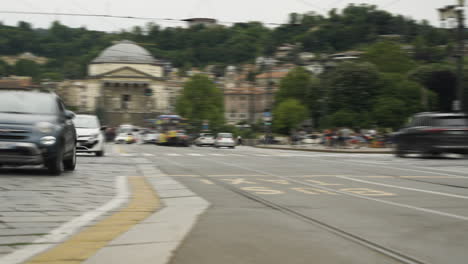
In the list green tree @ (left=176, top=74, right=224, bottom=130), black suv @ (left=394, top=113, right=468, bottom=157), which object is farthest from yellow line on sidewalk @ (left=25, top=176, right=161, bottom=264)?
green tree @ (left=176, top=74, right=224, bottom=130)

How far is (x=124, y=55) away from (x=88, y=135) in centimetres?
13179

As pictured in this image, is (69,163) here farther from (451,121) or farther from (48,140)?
(451,121)

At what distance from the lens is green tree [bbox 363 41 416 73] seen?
366ft

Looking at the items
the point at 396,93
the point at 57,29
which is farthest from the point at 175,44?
the point at 396,93

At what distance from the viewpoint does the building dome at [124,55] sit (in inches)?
5871

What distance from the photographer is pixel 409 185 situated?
1165 cm

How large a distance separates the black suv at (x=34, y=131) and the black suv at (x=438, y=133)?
46.4ft

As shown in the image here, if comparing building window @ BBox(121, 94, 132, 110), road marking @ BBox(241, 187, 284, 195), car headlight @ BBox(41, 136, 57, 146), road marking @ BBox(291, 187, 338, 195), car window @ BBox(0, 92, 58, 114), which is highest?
building window @ BBox(121, 94, 132, 110)

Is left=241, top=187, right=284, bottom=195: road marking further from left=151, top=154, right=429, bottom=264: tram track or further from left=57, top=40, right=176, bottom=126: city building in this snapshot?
left=57, top=40, right=176, bottom=126: city building

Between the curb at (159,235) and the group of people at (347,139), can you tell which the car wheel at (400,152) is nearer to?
the group of people at (347,139)

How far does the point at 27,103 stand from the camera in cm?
1285

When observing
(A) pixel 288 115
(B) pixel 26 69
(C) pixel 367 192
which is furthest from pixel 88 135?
(B) pixel 26 69

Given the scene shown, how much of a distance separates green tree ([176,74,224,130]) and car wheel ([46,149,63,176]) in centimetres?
9995

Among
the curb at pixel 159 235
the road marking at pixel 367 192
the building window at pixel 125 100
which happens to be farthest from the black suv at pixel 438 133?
the building window at pixel 125 100
